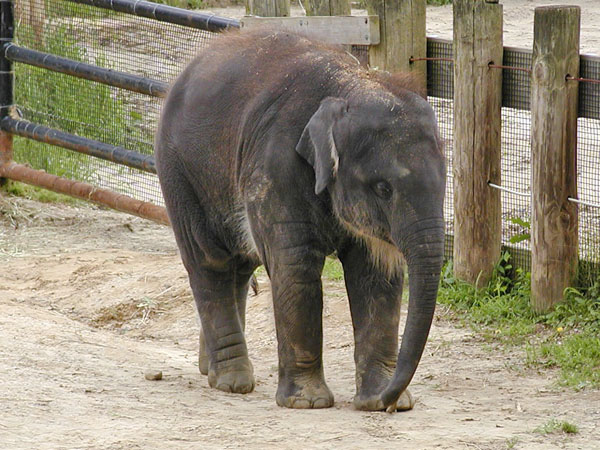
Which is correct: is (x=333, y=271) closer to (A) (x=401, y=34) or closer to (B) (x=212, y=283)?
(A) (x=401, y=34)

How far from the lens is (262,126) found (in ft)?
17.1

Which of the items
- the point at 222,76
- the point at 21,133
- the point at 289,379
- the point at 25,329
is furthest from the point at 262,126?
the point at 21,133

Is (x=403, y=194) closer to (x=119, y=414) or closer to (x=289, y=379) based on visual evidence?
(x=289, y=379)

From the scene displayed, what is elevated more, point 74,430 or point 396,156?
point 396,156

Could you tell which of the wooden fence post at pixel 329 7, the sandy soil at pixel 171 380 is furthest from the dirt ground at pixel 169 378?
the wooden fence post at pixel 329 7

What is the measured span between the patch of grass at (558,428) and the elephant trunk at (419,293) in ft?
1.98

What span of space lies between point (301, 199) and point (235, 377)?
1.11 metres

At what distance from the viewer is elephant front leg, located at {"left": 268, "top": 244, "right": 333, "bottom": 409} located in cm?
512

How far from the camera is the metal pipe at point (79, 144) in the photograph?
8508 millimetres

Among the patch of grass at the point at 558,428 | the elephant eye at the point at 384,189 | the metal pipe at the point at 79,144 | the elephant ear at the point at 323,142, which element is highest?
the elephant ear at the point at 323,142

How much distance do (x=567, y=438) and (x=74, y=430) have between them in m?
1.95

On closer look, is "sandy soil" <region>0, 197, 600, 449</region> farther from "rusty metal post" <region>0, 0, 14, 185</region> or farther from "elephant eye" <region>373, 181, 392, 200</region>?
"rusty metal post" <region>0, 0, 14, 185</region>

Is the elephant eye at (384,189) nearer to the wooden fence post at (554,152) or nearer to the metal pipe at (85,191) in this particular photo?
the wooden fence post at (554,152)

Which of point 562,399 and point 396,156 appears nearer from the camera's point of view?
point 396,156
